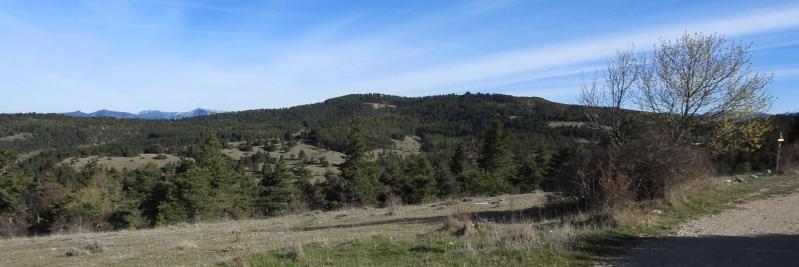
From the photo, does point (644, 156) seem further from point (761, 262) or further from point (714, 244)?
point (761, 262)

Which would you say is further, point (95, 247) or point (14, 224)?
point (14, 224)

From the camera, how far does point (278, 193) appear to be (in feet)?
185

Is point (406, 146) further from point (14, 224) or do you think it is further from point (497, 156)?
point (14, 224)

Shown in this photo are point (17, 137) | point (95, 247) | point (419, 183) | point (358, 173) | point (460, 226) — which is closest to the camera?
point (460, 226)

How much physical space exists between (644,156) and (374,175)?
4374 cm

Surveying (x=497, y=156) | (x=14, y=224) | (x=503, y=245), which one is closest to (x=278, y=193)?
(x=14, y=224)

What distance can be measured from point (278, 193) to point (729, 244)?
51294 mm

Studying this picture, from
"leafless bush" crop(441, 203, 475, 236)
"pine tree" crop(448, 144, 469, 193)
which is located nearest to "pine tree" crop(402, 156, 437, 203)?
"pine tree" crop(448, 144, 469, 193)

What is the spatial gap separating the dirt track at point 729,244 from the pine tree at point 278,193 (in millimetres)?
48263

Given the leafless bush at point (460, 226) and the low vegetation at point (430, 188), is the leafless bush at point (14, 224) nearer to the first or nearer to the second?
the low vegetation at point (430, 188)

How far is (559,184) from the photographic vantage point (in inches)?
658

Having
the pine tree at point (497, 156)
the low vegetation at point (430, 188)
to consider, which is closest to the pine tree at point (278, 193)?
the low vegetation at point (430, 188)

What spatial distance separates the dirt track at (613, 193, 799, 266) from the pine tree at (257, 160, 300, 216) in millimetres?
48263

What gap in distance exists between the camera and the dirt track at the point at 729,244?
8.14 meters
